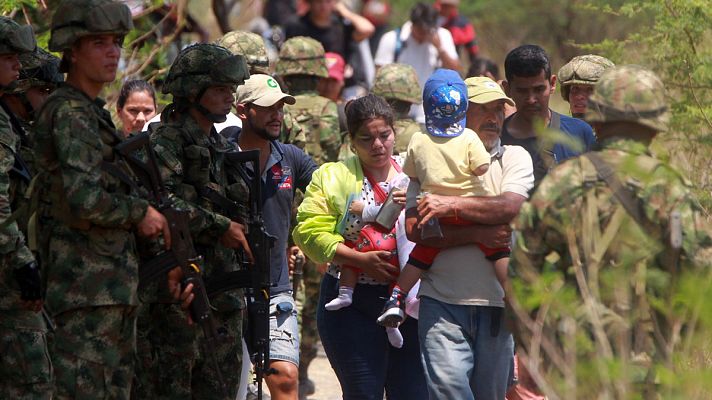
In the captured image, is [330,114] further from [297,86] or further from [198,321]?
[198,321]

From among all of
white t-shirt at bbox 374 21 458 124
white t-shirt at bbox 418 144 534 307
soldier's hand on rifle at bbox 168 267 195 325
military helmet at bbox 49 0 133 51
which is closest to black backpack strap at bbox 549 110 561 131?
white t-shirt at bbox 418 144 534 307

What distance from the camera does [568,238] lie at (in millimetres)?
4949

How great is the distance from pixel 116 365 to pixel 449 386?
1.50 m

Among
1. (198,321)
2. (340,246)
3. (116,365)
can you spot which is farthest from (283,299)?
(116,365)

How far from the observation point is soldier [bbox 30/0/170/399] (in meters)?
5.39

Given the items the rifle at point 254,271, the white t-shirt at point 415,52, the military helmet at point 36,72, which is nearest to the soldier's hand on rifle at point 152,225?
the rifle at point 254,271

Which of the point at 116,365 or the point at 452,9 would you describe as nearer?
the point at 116,365

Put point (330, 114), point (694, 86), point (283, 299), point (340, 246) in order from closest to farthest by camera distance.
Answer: point (340, 246) < point (283, 299) < point (694, 86) < point (330, 114)

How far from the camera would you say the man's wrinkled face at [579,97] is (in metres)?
8.03

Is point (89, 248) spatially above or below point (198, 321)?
above

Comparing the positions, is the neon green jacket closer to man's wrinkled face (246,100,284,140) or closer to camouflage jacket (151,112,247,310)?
man's wrinkled face (246,100,284,140)

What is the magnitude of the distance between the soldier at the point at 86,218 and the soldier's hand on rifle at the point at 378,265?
1305 mm

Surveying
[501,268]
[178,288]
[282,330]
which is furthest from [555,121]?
[178,288]

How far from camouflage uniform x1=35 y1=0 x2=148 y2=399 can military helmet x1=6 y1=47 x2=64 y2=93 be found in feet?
4.50
